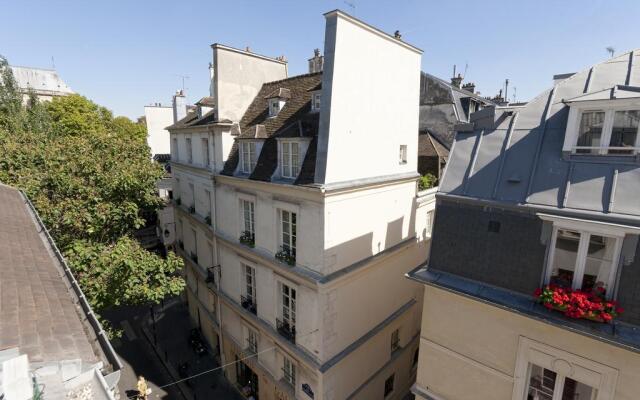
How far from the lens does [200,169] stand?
19.3 meters

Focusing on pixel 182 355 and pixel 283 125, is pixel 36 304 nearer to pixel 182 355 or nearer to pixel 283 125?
pixel 283 125

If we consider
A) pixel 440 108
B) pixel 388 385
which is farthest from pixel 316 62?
pixel 388 385

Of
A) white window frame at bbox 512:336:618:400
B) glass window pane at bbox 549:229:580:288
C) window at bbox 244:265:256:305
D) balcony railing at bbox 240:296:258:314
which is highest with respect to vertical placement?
glass window pane at bbox 549:229:580:288

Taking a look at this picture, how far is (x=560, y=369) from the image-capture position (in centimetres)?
698

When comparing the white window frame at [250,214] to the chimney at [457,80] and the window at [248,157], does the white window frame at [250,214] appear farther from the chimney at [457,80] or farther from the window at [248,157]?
the chimney at [457,80]

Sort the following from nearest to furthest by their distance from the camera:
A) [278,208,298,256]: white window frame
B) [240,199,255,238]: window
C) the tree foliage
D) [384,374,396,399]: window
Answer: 1. [278,208,298,256]: white window frame
2. the tree foliage
3. [240,199,255,238]: window
4. [384,374,396,399]: window

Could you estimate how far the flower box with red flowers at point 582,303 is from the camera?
6.22 meters

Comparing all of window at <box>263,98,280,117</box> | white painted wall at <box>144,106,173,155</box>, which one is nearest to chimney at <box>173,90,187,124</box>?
window at <box>263,98,280,117</box>

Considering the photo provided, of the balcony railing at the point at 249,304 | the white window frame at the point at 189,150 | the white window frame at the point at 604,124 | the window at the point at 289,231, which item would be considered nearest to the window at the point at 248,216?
the window at the point at 289,231

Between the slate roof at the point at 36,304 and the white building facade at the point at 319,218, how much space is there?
24.2ft

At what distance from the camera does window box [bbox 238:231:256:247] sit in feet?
49.4

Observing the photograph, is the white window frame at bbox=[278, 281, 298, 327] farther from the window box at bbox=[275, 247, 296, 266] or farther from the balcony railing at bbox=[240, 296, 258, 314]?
→ the balcony railing at bbox=[240, 296, 258, 314]

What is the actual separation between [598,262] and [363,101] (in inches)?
344

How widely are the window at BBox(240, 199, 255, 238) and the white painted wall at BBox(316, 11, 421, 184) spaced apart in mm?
5103
